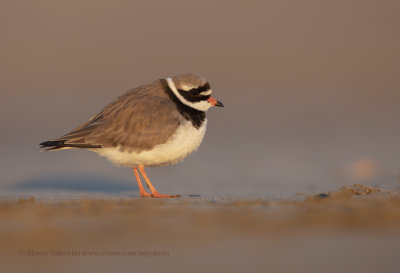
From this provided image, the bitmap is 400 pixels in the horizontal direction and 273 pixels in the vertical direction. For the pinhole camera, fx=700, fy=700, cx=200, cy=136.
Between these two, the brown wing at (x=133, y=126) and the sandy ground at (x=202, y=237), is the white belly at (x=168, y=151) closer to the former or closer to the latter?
the brown wing at (x=133, y=126)

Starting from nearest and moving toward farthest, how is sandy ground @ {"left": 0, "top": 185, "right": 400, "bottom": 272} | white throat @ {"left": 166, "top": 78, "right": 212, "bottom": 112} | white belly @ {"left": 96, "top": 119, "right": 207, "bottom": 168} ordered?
sandy ground @ {"left": 0, "top": 185, "right": 400, "bottom": 272}, white belly @ {"left": 96, "top": 119, "right": 207, "bottom": 168}, white throat @ {"left": 166, "top": 78, "right": 212, "bottom": 112}

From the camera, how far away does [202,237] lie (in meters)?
4.99

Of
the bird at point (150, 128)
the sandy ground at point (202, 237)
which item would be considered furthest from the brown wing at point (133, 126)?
the sandy ground at point (202, 237)

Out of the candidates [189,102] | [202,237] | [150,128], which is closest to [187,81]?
[189,102]

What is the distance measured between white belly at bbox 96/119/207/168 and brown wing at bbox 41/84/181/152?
0.06 m

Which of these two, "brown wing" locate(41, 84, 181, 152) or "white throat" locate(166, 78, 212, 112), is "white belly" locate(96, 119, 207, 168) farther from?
"white throat" locate(166, 78, 212, 112)

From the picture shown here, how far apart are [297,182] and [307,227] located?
4301mm

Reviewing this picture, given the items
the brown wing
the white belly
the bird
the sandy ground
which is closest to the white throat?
Answer: the bird

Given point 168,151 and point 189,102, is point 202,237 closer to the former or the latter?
point 168,151

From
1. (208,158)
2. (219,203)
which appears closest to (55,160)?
(208,158)

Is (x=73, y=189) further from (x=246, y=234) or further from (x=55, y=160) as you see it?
(x=246, y=234)

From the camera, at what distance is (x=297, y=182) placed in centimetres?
957

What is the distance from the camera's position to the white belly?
811 centimetres

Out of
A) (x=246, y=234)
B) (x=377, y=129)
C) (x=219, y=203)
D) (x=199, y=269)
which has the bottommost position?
(x=199, y=269)
